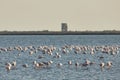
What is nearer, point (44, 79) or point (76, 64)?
point (44, 79)

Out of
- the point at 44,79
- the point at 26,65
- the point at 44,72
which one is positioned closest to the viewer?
the point at 44,79

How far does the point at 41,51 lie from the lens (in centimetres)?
7775

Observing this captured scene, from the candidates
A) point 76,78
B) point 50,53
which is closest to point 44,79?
point 76,78

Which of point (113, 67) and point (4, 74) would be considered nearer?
point (4, 74)

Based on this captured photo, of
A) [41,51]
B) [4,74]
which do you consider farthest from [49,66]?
[41,51]

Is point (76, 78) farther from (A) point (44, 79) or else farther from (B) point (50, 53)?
(B) point (50, 53)

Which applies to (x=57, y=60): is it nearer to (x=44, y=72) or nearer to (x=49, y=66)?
(x=49, y=66)

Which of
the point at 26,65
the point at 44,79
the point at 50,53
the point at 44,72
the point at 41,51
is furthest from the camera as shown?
the point at 41,51

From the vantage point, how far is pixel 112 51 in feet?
238

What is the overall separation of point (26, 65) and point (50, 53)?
50.2 ft

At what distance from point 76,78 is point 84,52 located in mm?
24411

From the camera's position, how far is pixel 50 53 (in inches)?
2832

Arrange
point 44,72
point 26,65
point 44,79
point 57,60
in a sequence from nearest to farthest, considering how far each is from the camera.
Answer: point 44,79 < point 44,72 < point 26,65 < point 57,60

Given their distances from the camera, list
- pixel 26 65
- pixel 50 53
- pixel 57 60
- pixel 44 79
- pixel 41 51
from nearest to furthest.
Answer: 1. pixel 44 79
2. pixel 26 65
3. pixel 57 60
4. pixel 50 53
5. pixel 41 51
